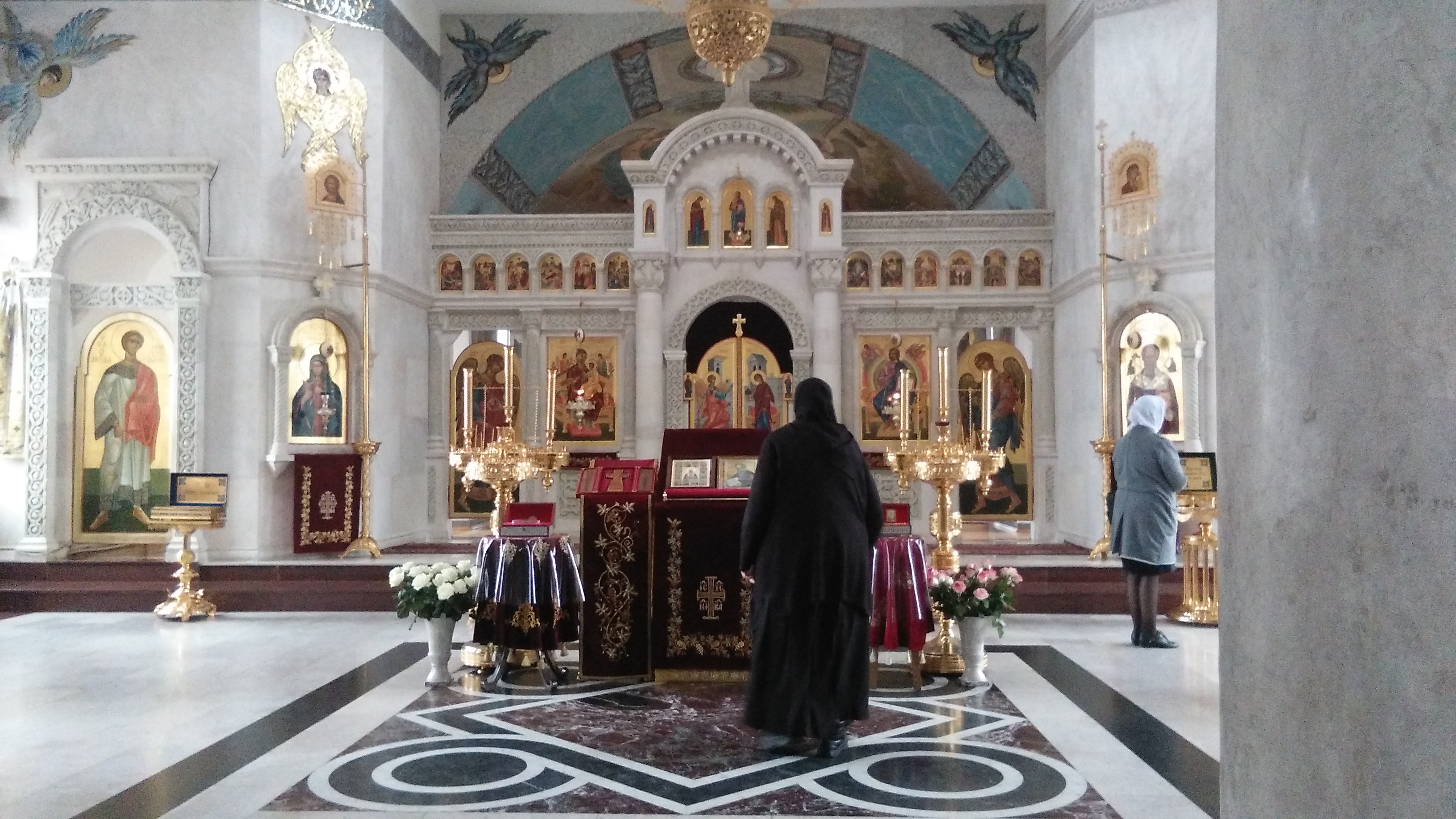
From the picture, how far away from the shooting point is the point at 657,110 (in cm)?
1638

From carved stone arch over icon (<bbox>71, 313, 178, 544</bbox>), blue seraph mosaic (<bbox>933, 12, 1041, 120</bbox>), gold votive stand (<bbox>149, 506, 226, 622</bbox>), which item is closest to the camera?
gold votive stand (<bbox>149, 506, 226, 622</bbox>)

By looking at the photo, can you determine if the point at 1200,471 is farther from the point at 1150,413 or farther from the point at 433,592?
the point at 433,592

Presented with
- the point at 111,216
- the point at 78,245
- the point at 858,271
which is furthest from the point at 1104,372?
the point at 78,245

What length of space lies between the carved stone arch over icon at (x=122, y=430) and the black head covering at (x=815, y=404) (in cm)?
884

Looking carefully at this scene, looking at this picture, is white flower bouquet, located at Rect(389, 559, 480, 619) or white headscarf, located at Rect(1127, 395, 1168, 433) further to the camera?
white headscarf, located at Rect(1127, 395, 1168, 433)

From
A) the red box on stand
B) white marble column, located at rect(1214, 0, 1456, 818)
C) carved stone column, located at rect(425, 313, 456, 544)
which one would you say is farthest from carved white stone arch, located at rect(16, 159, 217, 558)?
white marble column, located at rect(1214, 0, 1456, 818)

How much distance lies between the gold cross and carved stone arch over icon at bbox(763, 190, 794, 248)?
7.66 m

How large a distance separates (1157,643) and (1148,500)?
3.41ft

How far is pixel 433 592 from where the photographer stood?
627 centimetres

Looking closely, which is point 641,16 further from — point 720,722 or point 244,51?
point 720,722

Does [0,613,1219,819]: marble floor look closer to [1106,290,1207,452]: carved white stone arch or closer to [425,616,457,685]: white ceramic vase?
[425,616,457,685]: white ceramic vase

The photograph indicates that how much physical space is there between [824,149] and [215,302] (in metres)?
9.33

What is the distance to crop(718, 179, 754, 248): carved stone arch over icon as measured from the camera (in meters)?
13.3

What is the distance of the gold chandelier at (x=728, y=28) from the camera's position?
23.2 feet
